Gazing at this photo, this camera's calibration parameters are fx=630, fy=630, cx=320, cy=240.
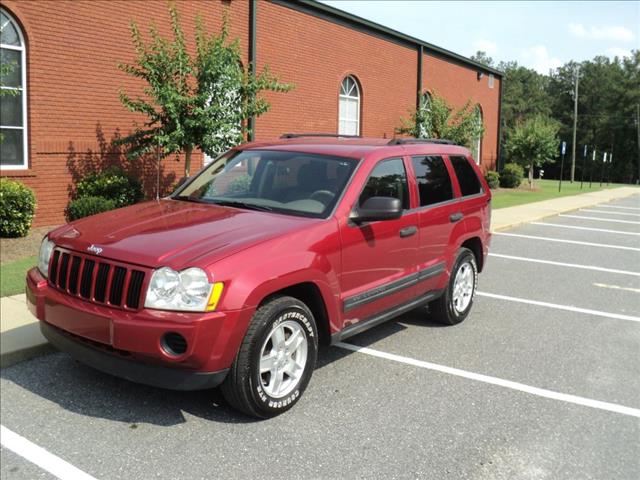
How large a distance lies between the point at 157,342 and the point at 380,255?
204 cm

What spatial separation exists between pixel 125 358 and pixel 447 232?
11.1 ft

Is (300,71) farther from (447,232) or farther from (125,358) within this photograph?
(125,358)

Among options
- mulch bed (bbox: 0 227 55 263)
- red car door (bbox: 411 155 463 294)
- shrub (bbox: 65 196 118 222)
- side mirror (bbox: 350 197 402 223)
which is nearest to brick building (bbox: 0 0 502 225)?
shrub (bbox: 65 196 118 222)

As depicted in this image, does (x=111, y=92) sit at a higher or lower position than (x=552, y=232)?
higher

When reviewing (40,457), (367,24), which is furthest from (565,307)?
(367,24)

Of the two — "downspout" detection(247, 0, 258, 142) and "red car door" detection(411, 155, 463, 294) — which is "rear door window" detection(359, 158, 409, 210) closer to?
"red car door" detection(411, 155, 463, 294)

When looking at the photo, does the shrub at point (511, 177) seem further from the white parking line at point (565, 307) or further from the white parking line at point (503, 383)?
the white parking line at point (503, 383)

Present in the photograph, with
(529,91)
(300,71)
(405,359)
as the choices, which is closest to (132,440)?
(405,359)

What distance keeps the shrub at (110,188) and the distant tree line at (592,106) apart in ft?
221

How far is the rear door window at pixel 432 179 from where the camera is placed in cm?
571

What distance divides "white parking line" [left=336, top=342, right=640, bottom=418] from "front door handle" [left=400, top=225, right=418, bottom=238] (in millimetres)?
1051

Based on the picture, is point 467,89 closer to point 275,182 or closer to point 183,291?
point 275,182

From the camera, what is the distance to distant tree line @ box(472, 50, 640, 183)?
77688 millimetres

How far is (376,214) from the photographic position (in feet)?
15.2
